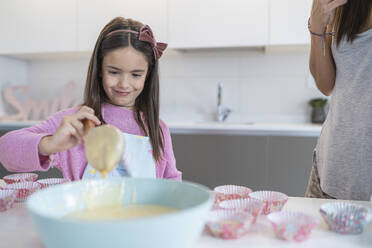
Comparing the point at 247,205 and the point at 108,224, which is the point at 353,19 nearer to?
the point at 247,205

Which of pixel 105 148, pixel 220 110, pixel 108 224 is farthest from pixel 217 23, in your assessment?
pixel 108 224

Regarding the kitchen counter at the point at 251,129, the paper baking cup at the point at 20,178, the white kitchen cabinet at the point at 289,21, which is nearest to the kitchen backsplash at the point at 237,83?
the white kitchen cabinet at the point at 289,21

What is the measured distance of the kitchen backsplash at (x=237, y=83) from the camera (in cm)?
247

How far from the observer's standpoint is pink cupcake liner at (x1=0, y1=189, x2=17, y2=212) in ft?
2.35

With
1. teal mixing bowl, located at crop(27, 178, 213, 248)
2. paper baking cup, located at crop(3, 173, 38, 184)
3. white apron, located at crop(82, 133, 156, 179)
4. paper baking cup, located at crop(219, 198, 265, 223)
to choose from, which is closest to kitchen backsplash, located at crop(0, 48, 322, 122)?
white apron, located at crop(82, 133, 156, 179)

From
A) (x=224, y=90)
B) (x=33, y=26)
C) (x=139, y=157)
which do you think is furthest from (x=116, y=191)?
(x=33, y=26)

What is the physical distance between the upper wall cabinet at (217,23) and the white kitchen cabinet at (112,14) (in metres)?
0.07

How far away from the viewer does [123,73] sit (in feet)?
3.66

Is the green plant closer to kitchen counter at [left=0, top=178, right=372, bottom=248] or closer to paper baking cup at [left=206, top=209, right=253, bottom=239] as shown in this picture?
kitchen counter at [left=0, top=178, right=372, bottom=248]

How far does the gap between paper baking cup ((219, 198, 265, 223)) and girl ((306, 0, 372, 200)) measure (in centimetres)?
45

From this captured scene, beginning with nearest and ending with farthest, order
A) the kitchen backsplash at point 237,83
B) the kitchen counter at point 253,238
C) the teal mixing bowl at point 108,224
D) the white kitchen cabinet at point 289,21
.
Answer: the teal mixing bowl at point 108,224 < the kitchen counter at point 253,238 < the white kitchen cabinet at point 289,21 < the kitchen backsplash at point 237,83

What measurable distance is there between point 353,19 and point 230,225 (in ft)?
2.40

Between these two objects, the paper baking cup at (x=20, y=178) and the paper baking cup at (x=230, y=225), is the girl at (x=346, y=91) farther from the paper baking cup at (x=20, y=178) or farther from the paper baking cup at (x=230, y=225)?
the paper baking cup at (x=20, y=178)

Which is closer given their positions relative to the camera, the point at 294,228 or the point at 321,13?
the point at 294,228
